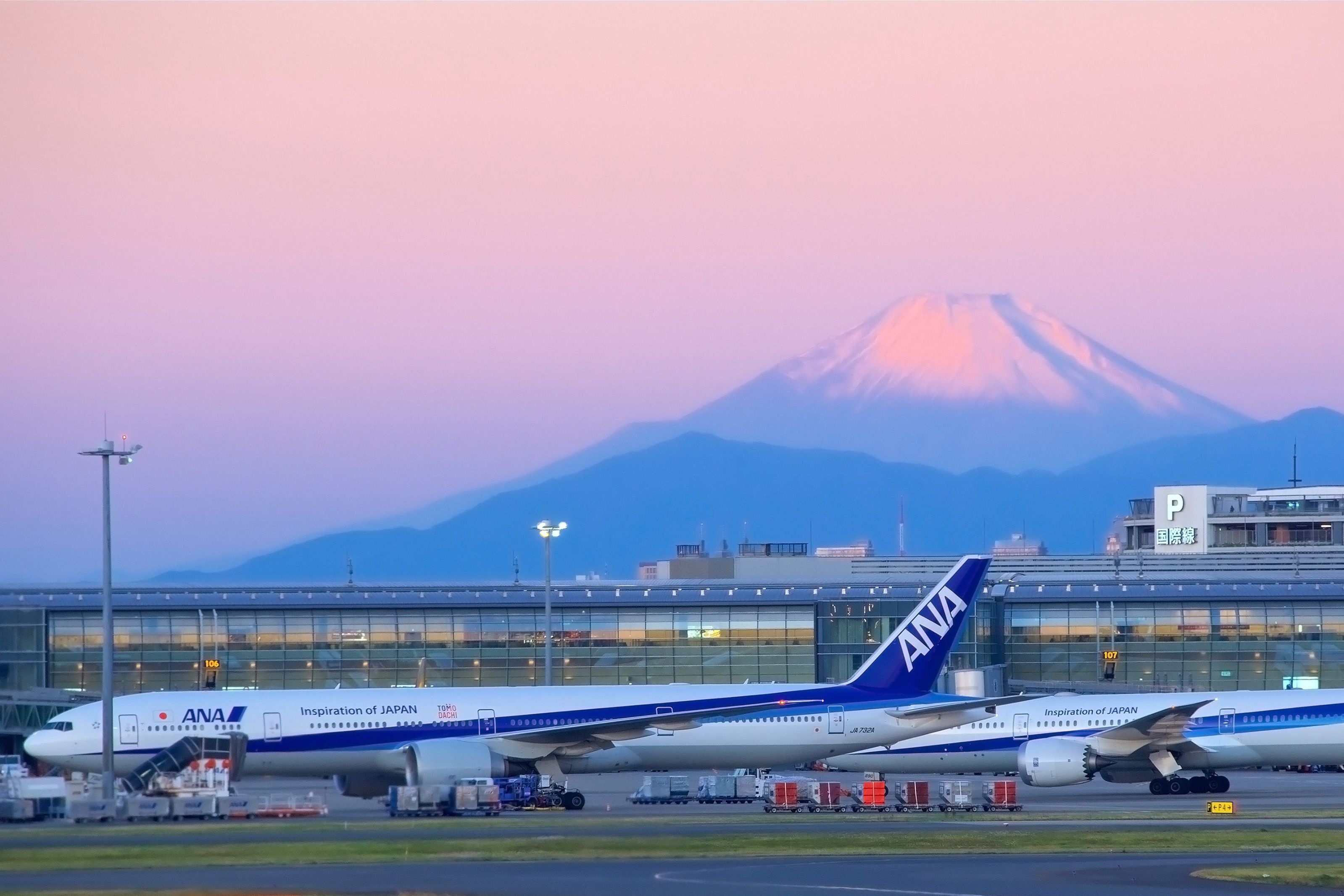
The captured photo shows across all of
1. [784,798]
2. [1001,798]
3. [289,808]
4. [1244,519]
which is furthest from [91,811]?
[1244,519]

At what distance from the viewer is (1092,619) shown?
93.2 m

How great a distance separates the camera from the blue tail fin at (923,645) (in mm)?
56062

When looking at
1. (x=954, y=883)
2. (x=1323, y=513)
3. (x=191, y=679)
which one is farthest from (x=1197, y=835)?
(x=1323, y=513)

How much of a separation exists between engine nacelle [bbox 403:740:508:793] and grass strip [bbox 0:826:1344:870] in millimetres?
10903

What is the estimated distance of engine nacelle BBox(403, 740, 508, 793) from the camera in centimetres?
5200

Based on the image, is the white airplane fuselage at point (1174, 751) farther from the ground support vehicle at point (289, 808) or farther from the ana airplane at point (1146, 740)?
the ground support vehicle at point (289, 808)

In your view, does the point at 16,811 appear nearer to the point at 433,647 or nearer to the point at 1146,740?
the point at 1146,740

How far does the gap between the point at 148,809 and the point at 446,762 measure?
27.3 feet

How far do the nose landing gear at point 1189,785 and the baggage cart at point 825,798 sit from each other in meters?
13.5

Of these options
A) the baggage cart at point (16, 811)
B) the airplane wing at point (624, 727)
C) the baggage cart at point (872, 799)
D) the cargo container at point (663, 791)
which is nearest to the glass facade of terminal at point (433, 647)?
the cargo container at point (663, 791)

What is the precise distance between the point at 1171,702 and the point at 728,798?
48.1ft

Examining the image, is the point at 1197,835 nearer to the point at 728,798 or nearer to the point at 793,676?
the point at 728,798

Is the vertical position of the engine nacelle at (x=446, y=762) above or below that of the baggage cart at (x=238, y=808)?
above

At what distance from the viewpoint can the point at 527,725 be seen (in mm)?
54031
